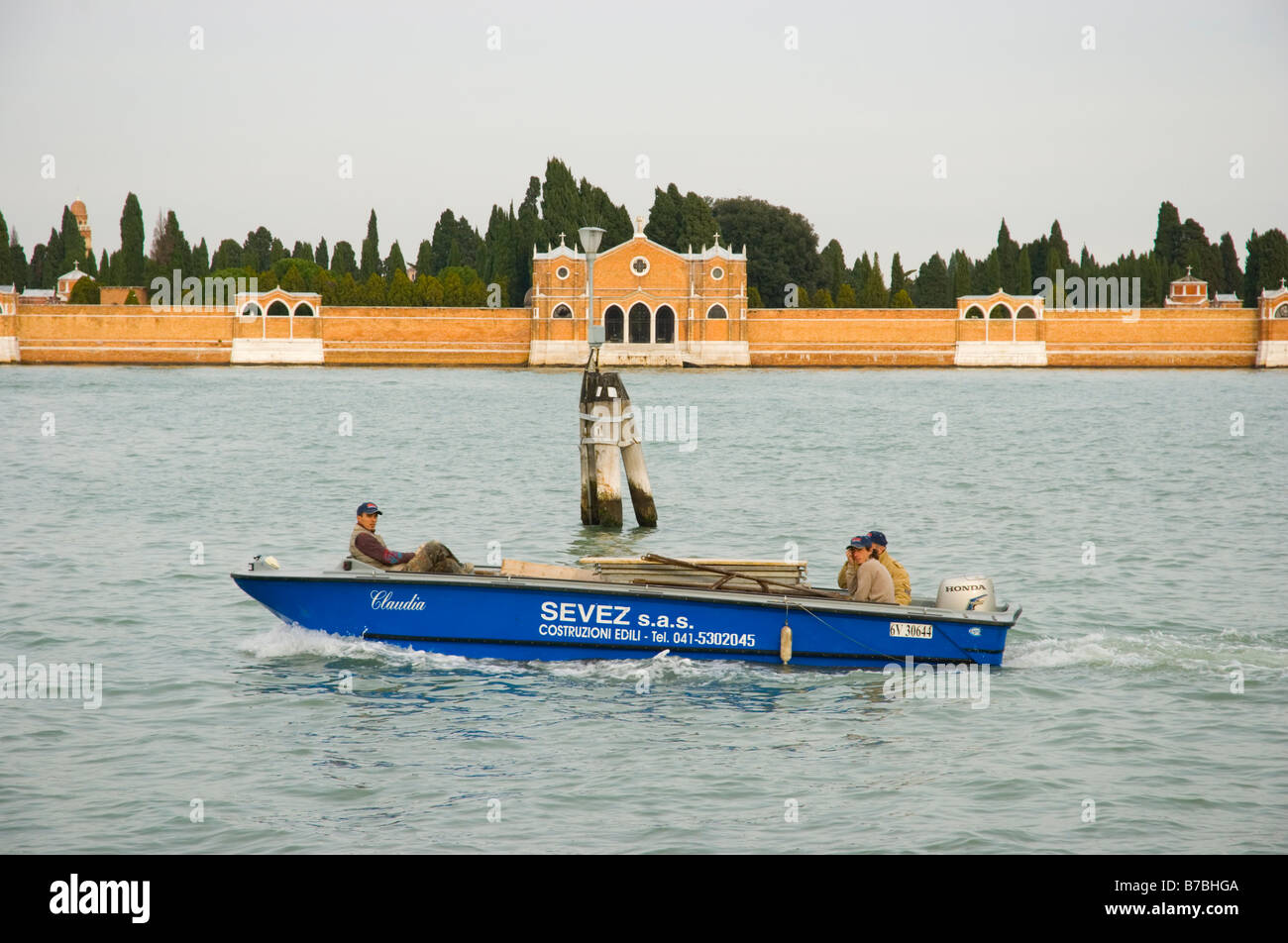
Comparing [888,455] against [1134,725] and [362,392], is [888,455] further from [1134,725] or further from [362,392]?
[362,392]

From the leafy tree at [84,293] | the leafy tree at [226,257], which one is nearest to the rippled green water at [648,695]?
the leafy tree at [84,293]

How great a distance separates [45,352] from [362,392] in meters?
25.7

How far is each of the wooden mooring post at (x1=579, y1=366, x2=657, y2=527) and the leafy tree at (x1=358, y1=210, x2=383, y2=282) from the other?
66708mm

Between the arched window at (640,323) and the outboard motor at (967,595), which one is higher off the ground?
the arched window at (640,323)

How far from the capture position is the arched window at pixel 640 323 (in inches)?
2783

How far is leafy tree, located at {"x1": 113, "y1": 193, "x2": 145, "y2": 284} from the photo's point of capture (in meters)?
79.0

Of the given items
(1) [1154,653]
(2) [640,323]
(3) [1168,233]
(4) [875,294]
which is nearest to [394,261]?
(2) [640,323]

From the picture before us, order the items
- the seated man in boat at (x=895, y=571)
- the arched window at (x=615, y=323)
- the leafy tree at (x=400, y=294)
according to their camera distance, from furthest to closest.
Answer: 1. the leafy tree at (x=400, y=294)
2. the arched window at (x=615, y=323)
3. the seated man in boat at (x=895, y=571)

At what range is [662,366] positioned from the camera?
7119 centimetres

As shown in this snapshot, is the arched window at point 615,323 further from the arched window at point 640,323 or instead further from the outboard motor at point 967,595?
the outboard motor at point 967,595

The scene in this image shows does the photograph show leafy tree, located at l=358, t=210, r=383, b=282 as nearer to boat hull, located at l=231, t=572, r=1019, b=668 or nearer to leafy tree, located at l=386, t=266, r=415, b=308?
leafy tree, located at l=386, t=266, r=415, b=308

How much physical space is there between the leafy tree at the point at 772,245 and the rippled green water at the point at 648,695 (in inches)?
2279

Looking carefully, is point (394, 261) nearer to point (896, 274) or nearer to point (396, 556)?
point (896, 274)
